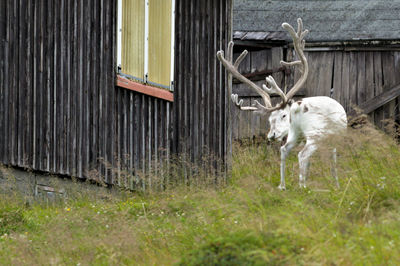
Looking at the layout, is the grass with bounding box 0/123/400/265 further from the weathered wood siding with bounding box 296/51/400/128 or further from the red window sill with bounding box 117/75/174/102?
the weathered wood siding with bounding box 296/51/400/128

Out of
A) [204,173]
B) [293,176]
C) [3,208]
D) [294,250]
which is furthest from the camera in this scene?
[204,173]

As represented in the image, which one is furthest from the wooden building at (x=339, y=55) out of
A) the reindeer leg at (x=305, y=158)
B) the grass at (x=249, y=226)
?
the grass at (x=249, y=226)

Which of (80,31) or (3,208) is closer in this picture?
(3,208)

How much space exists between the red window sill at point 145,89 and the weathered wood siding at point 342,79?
15.6ft

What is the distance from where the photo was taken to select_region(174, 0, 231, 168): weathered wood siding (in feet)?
37.3

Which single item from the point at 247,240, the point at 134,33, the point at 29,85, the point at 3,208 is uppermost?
the point at 134,33

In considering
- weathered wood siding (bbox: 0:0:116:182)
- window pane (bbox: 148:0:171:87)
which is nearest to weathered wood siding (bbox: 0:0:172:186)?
weathered wood siding (bbox: 0:0:116:182)

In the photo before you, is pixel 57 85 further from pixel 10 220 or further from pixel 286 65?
pixel 286 65

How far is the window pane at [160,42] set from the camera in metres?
10.9

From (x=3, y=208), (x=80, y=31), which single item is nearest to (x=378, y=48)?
(x=80, y=31)

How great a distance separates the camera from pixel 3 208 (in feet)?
30.4

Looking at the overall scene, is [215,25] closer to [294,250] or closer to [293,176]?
[293,176]

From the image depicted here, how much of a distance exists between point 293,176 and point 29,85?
3.72 metres

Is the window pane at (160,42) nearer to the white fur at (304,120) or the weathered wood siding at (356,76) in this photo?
the white fur at (304,120)
